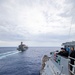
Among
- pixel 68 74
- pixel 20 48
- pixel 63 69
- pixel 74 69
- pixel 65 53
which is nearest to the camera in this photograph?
pixel 74 69

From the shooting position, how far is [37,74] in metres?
27.0

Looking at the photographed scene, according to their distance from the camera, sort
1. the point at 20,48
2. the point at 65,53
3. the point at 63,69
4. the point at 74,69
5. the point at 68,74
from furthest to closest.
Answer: the point at 20,48 < the point at 65,53 < the point at 63,69 < the point at 68,74 < the point at 74,69

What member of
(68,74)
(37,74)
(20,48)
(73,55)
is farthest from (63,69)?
(20,48)

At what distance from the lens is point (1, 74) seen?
26156 mm

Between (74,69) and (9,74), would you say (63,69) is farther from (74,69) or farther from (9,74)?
(9,74)

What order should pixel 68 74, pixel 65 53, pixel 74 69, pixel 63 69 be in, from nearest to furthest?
pixel 74 69 → pixel 68 74 → pixel 63 69 → pixel 65 53

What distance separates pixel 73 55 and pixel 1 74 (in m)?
22.7

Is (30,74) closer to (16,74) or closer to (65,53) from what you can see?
(16,74)

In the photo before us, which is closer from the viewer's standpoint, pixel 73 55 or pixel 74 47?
pixel 73 55

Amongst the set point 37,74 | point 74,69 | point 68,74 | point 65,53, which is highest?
point 65,53

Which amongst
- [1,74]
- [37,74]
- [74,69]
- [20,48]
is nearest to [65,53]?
[74,69]

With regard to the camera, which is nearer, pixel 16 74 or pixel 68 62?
pixel 68 62

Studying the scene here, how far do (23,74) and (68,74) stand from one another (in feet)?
67.4

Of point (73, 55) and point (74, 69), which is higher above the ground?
point (73, 55)
